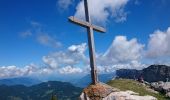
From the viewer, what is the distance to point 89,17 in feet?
70.1

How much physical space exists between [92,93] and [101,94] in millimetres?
622

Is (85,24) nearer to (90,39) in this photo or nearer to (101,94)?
(90,39)

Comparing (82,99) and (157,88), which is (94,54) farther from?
(157,88)

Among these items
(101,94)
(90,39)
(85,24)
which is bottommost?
(101,94)

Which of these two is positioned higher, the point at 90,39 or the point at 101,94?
the point at 90,39

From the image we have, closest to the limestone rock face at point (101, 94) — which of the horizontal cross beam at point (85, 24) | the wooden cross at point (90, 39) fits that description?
the wooden cross at point (90, 39)

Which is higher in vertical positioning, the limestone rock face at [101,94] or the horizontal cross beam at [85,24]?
the horizontal cross beam at [85,24]

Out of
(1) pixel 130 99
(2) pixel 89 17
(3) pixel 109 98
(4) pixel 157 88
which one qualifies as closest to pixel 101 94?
(3) pixel 109 98

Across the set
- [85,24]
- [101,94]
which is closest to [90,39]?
[85,24]

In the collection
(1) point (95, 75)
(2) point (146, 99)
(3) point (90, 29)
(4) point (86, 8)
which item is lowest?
(2) point (146, 99)

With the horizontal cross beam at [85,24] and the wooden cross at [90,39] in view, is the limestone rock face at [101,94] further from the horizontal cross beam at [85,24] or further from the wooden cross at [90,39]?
the horizontal cross beam at [85,24]

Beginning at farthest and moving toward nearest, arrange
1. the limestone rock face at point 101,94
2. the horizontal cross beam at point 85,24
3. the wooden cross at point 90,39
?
the limestone rock face at point 101,94 → the wooden cross at point 90,39 → the horizontal cross beam at point 85,24

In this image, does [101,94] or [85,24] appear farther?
[85,24]

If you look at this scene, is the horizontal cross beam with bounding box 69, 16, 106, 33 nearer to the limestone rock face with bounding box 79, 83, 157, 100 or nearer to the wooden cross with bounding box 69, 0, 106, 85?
the wooden cross with bounding box 69, 0, 106, 85
